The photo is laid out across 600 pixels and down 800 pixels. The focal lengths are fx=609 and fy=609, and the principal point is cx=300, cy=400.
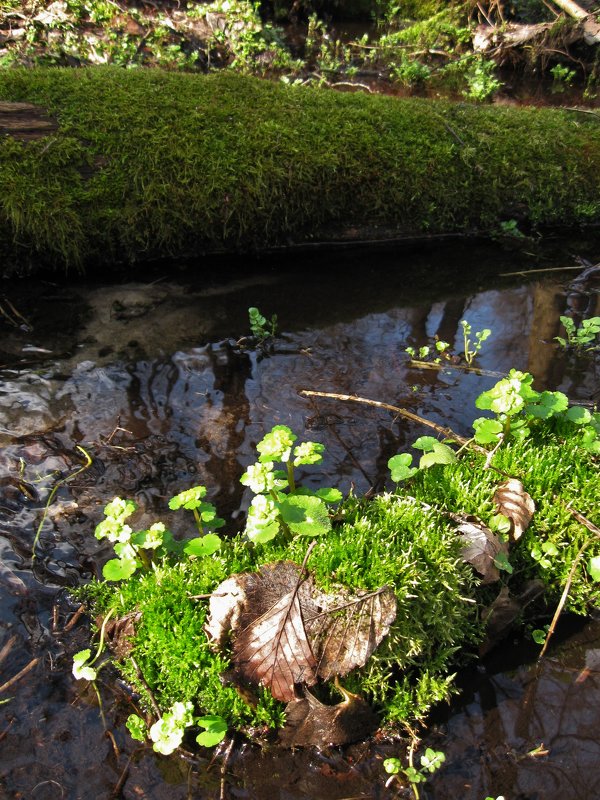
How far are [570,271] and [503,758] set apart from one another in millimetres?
5253

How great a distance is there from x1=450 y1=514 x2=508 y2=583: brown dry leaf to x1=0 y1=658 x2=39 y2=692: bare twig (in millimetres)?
1981

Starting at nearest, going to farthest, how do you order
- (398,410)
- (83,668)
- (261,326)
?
(83,668)
(398,410)
(261,326)

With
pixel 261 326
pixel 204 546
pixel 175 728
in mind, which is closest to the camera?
pixel 175 728

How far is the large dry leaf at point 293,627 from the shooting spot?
2.45 metres

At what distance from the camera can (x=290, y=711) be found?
2.45 metres

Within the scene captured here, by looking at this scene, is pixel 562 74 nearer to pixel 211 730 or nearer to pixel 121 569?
pixel 121 569

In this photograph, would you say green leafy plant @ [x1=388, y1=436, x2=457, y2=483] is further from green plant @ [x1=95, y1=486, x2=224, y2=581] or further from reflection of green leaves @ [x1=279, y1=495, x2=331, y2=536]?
green plant @ [x1=95, y1=486, x2=224, y2=581]

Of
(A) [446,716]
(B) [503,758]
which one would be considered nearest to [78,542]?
(A) [446,716]

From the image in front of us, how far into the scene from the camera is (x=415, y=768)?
239 cm

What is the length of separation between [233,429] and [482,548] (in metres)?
1.87

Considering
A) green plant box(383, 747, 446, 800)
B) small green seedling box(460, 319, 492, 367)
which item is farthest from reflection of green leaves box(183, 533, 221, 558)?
small green seedling box(460, 319, 492, 367)

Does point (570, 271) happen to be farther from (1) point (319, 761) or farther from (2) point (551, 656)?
(1) point (319, 761)

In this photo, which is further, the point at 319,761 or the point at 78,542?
the point at 78,542

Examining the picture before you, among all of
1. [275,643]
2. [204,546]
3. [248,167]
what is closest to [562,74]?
[248,167]
